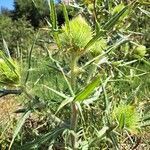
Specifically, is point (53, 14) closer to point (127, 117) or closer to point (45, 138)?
point (127, 117)

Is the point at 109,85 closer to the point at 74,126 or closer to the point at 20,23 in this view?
the point at 74,126

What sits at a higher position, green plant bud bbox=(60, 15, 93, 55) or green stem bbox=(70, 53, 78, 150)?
green plant bud bbox=(60, 15, 93, 55)

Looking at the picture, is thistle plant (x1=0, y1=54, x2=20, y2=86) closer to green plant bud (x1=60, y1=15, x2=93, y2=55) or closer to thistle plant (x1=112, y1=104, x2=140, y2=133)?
green plant bud (x1=60, y1=15, x2=93, y2=55)

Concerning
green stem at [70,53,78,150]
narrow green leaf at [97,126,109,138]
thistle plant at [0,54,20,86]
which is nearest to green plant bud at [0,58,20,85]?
thistle plant at [0,54,20,86]

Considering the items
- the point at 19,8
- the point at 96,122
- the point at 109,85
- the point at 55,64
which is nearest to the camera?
the point at 55,64

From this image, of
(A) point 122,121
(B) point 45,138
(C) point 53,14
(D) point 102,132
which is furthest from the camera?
(B) point 45,138

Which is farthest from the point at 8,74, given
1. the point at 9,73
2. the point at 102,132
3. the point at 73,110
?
the point at 102,132

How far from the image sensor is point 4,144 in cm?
250

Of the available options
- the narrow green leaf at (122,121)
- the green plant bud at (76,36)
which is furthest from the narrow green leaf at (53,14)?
the narrow green leaf at (122,121)

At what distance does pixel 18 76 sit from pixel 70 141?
0.44m

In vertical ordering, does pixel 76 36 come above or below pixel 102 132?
above

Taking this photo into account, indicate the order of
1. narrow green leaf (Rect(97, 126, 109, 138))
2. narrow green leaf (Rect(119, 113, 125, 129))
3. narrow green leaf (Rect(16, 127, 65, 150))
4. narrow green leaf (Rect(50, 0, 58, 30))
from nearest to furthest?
narrow green leaf (Rect(50, 0, 58, 30)) → narrow green leaf (Rect(119, 113, 125, 129)) → narrow green leaf (Rect(97, 126, 109, 138)) → narrow green leaf (Rect(16, 127, 65, 150))

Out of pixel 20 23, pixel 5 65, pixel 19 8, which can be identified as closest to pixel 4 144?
pixel 5 65

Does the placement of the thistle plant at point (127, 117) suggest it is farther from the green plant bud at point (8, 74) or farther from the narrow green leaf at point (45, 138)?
the green plant bud at point (8, 74)
